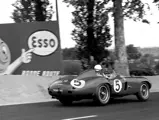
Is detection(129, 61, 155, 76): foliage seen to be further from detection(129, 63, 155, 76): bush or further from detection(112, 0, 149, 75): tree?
detection(112, 0, 149, 75): tree

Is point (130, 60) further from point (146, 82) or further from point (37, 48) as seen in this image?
point (146, 82)

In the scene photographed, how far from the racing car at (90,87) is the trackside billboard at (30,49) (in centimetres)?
742

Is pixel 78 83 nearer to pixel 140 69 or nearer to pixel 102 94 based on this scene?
pixel 102 94

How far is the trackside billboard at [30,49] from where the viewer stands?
63.8 ft

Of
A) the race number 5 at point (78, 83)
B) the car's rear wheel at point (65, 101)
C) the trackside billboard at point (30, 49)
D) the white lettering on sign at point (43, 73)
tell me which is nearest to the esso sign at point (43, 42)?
the trackside billboard at point (30, 49)

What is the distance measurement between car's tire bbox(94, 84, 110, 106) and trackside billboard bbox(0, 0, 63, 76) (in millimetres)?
7859

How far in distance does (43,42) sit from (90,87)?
29.5 ft

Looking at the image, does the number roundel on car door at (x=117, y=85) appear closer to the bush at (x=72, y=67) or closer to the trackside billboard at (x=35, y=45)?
the trackside billboard at (x=35, y=45)

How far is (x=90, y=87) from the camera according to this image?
11.2m

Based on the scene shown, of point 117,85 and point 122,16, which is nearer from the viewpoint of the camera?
point 117,85

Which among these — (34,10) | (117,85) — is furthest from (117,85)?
(34,10)

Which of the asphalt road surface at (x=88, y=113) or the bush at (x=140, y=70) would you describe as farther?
the bush at (x=140, y=70)

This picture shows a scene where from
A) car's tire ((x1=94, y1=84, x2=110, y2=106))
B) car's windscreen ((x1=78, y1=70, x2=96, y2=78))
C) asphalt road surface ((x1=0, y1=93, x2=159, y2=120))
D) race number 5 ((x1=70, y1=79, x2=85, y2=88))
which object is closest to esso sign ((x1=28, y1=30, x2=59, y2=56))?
car's windscreen ((x1=78, y1=70, x2=96, y2=78))

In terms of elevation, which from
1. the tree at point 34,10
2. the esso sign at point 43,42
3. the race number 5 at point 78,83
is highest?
the tree at point 34,10
